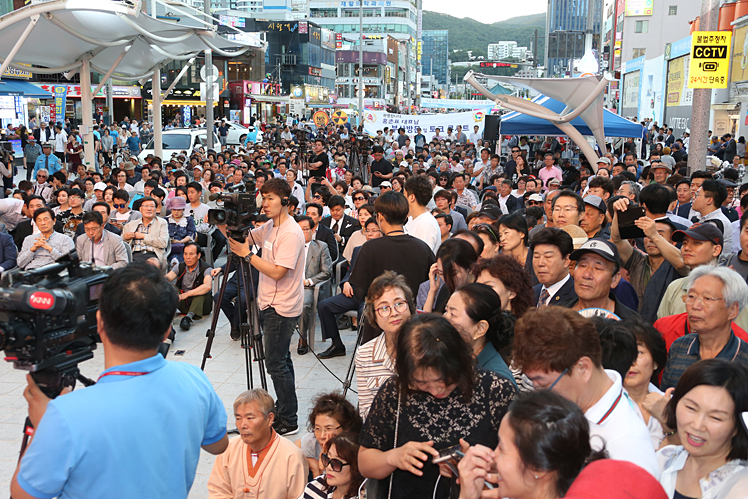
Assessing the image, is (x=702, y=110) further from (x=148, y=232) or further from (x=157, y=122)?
(x=157, y=122)

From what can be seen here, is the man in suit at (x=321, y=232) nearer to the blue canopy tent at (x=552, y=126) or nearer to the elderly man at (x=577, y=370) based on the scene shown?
the elderly man at (x=577, y=370)

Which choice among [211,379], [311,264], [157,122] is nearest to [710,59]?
[311,264]

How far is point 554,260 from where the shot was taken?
13.5ft

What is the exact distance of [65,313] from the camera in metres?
2.07

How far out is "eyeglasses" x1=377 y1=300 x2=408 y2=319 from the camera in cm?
328

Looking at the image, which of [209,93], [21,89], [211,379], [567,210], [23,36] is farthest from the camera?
[21,89]

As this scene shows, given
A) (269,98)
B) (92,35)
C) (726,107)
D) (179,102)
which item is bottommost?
(726,107)

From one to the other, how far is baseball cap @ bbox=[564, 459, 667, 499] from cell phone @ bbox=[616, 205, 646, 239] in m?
3.53

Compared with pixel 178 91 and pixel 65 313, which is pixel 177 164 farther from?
pixel 178 91

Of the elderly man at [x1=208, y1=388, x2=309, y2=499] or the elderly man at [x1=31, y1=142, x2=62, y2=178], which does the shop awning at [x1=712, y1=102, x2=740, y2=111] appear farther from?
the elderly man at [x1=208, y1=388, x2=309, y2=499]

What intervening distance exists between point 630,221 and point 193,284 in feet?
18.3

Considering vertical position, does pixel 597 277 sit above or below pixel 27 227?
above

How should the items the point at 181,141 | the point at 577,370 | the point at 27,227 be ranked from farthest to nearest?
the point at 181,141, the point at 27,227, the point at 577,370

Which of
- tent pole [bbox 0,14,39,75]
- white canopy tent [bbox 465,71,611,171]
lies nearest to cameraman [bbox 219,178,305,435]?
tent pole [bbox 0,14,39,75]
